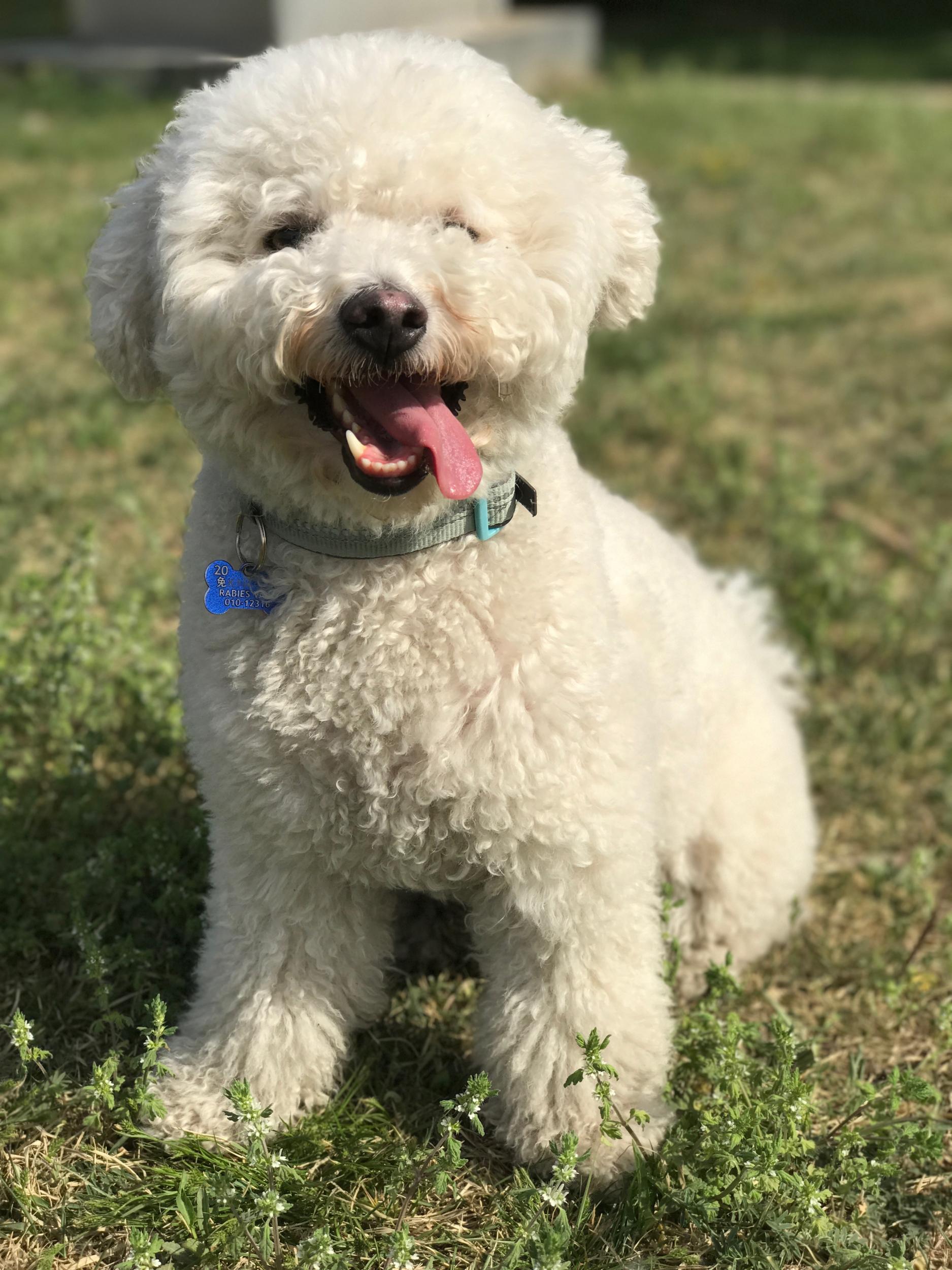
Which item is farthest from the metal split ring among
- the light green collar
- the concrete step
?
the concrete step

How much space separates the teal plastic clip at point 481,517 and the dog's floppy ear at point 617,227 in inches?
16.5

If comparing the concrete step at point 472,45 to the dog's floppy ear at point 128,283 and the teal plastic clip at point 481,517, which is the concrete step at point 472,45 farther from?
the teal plastic clip at point 481,517

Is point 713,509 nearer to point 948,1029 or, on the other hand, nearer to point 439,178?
point 948,1029

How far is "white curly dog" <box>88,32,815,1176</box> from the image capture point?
1.98 m

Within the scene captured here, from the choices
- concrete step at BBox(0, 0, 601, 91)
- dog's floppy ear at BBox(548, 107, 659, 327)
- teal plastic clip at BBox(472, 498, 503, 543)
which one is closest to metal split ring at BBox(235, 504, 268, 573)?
→ teal plastic clip at BBox(472, 498, 503, 543)

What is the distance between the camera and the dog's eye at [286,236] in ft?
6.70

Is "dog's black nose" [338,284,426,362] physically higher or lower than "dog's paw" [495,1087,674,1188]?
higher

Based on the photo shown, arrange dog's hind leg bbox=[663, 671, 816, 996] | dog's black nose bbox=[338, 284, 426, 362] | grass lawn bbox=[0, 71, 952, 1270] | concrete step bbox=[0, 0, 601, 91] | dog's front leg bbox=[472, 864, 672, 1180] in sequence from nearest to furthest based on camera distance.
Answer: dog's black nose bbox=[338, 284, 426, 362]
grass lawn bbox=[0, 71, 952, 1270]
dog's front leg bbox=[472, 864, 672, 1180]
dog's hind leg bbox=[663, 671, 816, 996]
concrete step bbox=[0, 0, 601, 91]

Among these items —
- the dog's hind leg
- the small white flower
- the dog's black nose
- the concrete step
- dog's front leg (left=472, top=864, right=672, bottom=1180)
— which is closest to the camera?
the dog's black nose

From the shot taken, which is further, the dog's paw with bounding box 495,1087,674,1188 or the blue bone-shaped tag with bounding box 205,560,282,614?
the dog's paw with bounding box 495,1087,674,1188

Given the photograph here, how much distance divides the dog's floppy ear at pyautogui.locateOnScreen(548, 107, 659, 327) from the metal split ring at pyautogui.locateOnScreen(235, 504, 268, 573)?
692 millimetres

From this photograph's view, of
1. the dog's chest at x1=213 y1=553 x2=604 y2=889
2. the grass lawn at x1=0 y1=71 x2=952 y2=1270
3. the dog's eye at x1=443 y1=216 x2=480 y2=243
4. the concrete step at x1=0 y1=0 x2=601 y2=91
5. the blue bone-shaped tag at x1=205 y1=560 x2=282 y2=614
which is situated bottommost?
the concrete step at x1=0 y1=0 x2=601 y2=91

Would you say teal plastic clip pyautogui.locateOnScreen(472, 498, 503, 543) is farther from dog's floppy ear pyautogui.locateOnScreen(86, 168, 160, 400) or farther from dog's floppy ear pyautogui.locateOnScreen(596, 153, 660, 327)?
dog's floppy ear pyautogui.locateOnScreen(86, 168, 160, 400)

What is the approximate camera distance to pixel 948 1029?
2531mm
